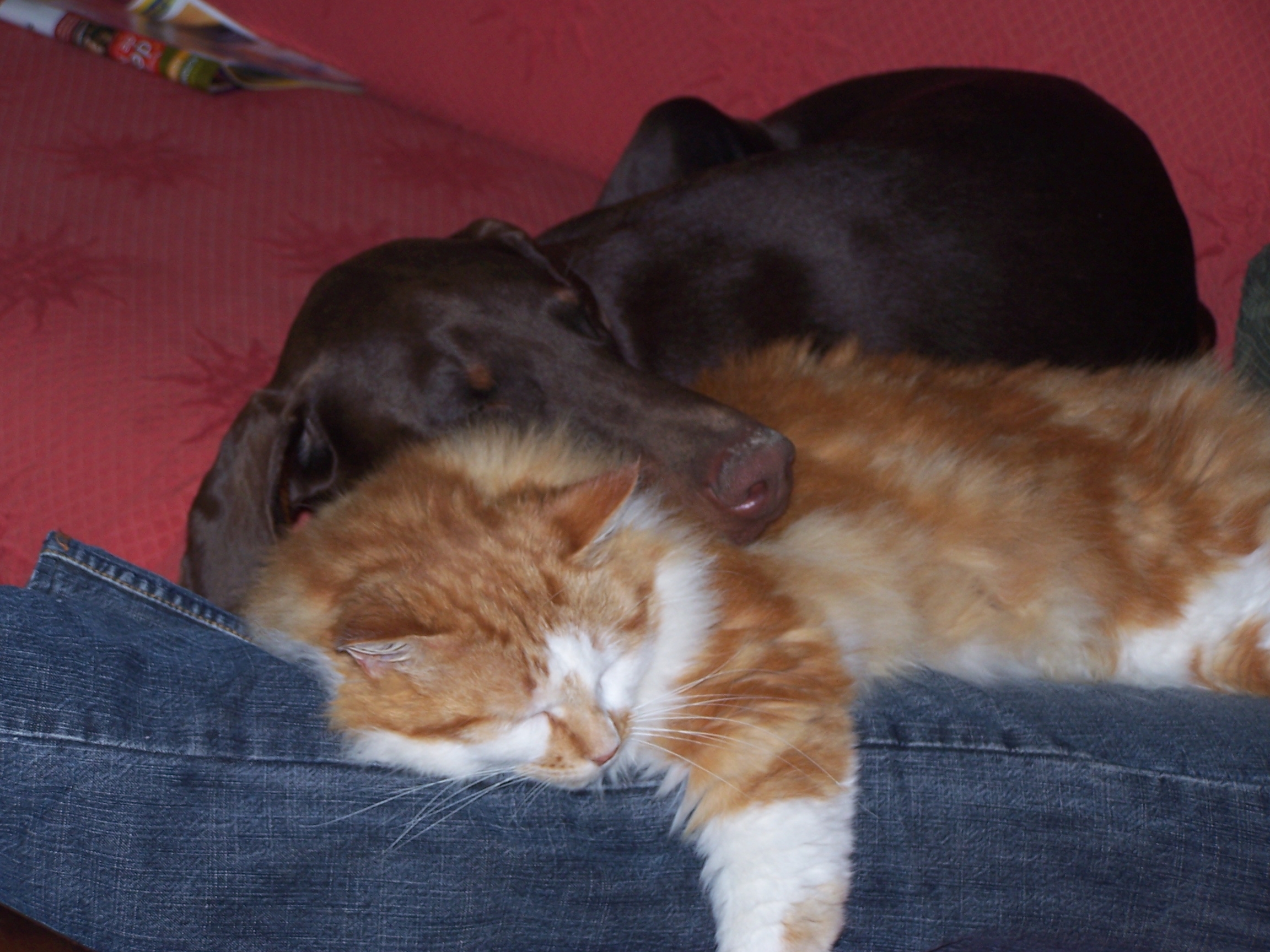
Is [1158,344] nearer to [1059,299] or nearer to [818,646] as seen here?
[1059,299]

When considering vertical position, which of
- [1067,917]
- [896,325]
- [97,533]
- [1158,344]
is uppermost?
[1158,344]

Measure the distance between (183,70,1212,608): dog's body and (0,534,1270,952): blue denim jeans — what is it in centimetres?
59

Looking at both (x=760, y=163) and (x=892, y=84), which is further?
(x=892, y=84)

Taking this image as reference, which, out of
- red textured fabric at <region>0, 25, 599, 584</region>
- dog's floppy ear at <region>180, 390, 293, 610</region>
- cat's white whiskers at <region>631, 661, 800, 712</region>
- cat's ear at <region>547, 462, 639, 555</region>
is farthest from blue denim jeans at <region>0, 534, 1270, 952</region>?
red textured fabric at <region>0, 25, 599, 584</region>

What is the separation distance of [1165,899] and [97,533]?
1.66m

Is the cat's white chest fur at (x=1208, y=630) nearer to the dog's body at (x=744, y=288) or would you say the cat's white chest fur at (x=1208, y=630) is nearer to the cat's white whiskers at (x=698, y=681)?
the cat's white whiskers at (x=698, y=681)

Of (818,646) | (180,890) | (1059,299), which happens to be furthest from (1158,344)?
(180,890)

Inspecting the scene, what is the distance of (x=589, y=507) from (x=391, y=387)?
2.29 feet

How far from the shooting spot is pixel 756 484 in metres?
1.37

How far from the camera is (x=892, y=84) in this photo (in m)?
2.37

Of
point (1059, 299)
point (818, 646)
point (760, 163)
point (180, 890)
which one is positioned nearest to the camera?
point (180, 890)

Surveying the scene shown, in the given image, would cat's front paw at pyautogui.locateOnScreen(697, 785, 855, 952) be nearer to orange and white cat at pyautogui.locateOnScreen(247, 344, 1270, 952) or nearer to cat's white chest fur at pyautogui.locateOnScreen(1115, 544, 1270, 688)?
orange and white cat at pyautogui.locateOnScreen(247, 344, 1270, 952)

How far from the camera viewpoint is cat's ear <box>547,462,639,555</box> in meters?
1.15

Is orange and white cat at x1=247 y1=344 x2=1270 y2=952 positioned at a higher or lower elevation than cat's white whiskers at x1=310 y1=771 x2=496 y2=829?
higher
